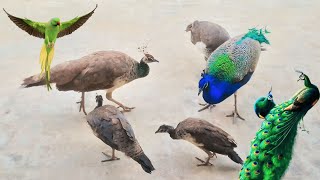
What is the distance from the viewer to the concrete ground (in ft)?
13.3

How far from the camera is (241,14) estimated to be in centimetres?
738

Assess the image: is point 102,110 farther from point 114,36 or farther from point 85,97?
point 114,36

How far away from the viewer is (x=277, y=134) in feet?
7.51

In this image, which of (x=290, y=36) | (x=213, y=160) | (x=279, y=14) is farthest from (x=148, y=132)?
Answer: (x=279, y=14)

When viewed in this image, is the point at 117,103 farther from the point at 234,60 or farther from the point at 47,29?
the point at 47,29

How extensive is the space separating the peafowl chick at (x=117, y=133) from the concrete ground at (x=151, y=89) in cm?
37

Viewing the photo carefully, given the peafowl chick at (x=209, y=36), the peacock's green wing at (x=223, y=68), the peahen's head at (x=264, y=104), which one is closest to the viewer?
the peahen's head at (x=264, y=104)

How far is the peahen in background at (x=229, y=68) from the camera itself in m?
4.14

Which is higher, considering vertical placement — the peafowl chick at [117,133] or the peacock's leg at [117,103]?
the peafowl chick at [117,133]

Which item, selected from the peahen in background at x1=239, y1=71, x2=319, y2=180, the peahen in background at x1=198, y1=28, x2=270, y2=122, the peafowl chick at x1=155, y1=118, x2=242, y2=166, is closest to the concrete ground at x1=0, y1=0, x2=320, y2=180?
the peafowl chick at x1=155, y1=118, x2=242, y2=166

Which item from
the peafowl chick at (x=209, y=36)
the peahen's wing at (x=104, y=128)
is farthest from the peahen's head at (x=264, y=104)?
the peafowl chick at (x=209, y=36)

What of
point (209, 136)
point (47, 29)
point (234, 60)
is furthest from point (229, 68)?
point (47, 29)

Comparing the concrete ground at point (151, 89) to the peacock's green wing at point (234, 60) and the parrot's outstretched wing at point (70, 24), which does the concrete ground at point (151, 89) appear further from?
the parrot's outstretched wing at point (70, 24)

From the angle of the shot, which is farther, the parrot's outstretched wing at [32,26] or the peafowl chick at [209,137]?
the peafowl chick at [209,137]
